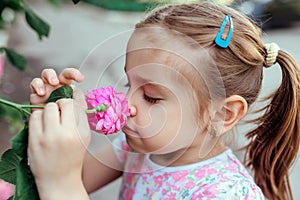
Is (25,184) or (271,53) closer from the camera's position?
(25,184)

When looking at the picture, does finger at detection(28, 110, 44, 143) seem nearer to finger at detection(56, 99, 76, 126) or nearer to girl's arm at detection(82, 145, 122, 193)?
finger at detection(56, 99, 76, 126)

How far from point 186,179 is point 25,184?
0.53 meters

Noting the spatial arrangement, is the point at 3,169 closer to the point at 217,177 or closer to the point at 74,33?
the point at 217,177

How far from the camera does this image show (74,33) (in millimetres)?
5090

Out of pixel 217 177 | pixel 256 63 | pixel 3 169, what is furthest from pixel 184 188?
pixel 3 169

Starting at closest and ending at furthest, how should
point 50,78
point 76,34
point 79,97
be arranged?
point 79,97
point 50,78
point 76,34

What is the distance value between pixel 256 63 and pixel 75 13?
4.52m

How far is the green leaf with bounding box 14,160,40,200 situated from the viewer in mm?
969

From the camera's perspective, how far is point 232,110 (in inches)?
52.6

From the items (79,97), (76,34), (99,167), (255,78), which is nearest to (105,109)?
(79,97)

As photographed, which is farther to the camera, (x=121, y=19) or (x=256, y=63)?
(x=121, y=19)

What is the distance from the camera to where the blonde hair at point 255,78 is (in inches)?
51.1

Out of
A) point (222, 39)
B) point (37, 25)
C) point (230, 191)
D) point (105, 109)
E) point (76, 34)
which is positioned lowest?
point (230, 191)

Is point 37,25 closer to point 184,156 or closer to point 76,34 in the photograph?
point 184,156
